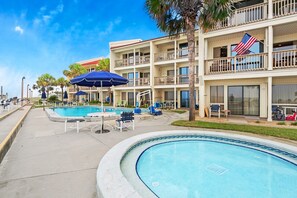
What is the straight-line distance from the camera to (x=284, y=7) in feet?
39.3

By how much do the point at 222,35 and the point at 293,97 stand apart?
690 centimetres

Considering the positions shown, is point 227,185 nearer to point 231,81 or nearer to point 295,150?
point 295,150

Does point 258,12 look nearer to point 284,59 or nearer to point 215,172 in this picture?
point 284,59

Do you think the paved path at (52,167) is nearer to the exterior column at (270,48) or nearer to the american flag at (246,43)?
the american flag at (246,43)

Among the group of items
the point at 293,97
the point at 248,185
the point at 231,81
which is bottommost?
the point at 248,185

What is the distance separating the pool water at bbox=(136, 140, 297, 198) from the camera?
402 cm

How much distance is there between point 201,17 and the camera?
36.3ft

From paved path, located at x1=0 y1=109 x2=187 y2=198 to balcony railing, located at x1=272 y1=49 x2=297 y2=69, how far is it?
473 inches

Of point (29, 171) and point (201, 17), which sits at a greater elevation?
point (201, 17)

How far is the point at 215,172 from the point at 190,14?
9.63 m

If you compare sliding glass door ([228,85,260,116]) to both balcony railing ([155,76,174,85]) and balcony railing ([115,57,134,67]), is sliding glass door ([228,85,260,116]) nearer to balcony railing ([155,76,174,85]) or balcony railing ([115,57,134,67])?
balcony railing ([155,76,174,85])

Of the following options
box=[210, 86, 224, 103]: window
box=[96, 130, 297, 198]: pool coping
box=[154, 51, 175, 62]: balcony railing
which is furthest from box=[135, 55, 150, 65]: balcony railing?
box=[96, 130, 297, 198]: pool coping

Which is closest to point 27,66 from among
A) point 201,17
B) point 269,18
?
point 201,17

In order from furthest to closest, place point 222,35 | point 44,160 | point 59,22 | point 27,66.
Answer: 1. point 27,66
2. point 59,22
3. point 222,35
4. point 44,160
